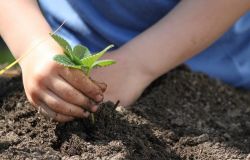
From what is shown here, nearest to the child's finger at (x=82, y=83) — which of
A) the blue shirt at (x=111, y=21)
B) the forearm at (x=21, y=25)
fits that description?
the forearm at (x=21, y=25)

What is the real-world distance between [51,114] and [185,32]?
0.55 metres

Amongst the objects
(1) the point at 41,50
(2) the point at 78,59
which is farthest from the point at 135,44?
(2) the point at 78,59

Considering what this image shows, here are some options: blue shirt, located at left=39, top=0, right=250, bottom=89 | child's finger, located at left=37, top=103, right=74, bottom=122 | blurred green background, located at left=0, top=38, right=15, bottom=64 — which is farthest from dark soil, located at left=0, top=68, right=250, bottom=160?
blurred green background, located at left=0, top=38, right=15, bottom=64

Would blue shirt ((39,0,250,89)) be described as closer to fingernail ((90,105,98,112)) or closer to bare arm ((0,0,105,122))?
bare arm ((0,0,105,122))

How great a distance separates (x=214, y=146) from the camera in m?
1.41

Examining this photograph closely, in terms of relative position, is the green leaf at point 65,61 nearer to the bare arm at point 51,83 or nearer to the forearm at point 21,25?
the bare arm at point 51,83

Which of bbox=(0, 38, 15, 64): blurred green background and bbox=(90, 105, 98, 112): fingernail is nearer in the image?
bbox=(90, 105, 98, 112): fingernail

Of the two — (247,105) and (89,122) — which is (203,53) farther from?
(89,122)

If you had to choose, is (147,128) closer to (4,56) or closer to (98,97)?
(98,97)

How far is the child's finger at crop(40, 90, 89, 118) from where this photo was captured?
133 cm

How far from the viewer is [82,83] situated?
1.29 metres

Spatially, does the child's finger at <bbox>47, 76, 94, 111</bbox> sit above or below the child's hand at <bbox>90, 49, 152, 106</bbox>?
below

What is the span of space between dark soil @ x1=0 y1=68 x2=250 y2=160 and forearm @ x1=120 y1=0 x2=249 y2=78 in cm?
8

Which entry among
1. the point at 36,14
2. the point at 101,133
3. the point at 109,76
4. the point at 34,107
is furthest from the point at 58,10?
the point at 101,133
